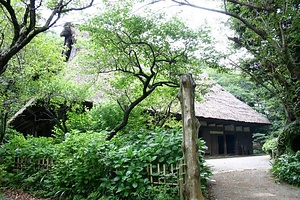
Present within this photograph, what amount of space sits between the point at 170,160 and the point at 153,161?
0.38m

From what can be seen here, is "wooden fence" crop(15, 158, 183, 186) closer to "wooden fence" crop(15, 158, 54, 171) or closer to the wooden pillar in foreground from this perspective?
the wooden pillar in foreground

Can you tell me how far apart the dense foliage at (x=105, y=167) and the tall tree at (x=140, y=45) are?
1.81 meters

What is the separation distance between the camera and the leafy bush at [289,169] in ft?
21.3

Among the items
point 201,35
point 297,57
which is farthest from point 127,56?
point 297,57

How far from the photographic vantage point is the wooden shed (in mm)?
15430

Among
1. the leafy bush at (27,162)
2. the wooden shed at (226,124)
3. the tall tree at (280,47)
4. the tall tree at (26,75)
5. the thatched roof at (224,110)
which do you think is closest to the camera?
the tall tree at (280,47)

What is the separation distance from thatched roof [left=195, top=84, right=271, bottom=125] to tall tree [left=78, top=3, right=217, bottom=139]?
645 centimetres

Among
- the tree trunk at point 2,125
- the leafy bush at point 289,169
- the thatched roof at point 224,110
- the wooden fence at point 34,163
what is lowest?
the leafy bush at point 289,169

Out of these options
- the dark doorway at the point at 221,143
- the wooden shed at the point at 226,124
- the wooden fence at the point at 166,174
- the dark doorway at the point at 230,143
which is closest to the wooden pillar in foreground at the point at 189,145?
the wooden fence at the point at 166,174

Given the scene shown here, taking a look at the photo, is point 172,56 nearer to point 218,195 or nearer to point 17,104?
point 218,195

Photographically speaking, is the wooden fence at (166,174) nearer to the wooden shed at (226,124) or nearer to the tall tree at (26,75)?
the tall tree at (26,75)

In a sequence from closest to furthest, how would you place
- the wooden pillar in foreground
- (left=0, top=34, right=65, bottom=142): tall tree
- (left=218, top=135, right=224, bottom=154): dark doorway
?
the wooden pillar in foreground → (left=0, top=34, right=65, bottom=142): tall tree → (left=218, top=135, right=224, bottom=154): dark doorway

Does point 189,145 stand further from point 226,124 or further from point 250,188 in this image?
point 226,124

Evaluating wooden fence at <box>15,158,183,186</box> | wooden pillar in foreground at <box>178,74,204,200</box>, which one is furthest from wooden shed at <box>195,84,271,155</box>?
wooden pillar in foreground at <box>178,74,204,200</box>
